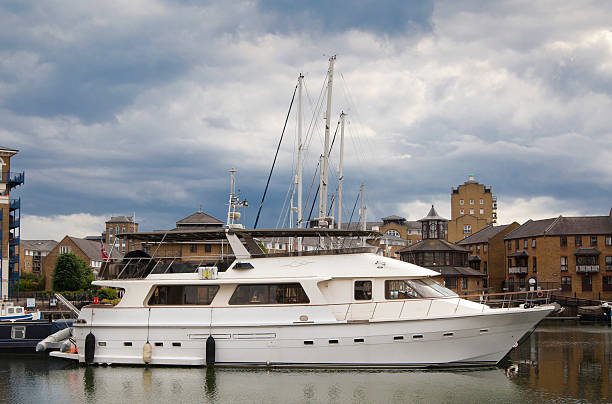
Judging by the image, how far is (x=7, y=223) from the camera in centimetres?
4409

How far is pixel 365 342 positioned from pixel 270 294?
353 cm

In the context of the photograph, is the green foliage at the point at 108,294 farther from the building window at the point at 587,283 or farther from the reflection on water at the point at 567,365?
the building window at the point at 587,283

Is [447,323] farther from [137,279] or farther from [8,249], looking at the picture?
[8,249]

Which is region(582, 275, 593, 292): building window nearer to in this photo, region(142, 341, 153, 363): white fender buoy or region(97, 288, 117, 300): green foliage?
region(97, 288, 117, 300): green foliage

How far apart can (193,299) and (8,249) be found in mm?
28412

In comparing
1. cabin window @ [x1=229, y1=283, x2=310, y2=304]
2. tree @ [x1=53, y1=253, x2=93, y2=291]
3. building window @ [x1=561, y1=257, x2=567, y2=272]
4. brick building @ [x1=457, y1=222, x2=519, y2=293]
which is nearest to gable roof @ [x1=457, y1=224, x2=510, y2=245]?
brick building @ [x1=457, y1=222, x2=519, y2=293]

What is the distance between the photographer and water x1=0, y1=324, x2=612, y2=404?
17094 mm

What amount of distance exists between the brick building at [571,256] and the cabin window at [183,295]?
43527 millimetres

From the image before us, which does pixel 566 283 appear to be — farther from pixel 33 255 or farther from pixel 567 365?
pixel 33 255

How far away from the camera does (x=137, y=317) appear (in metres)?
21.3

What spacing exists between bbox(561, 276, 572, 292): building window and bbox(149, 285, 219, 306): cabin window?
47.1m

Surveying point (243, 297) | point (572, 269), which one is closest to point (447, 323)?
point (243, 297)

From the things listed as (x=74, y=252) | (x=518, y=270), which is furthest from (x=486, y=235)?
(x=74, y=252)

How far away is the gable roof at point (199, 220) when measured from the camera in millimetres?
61219
